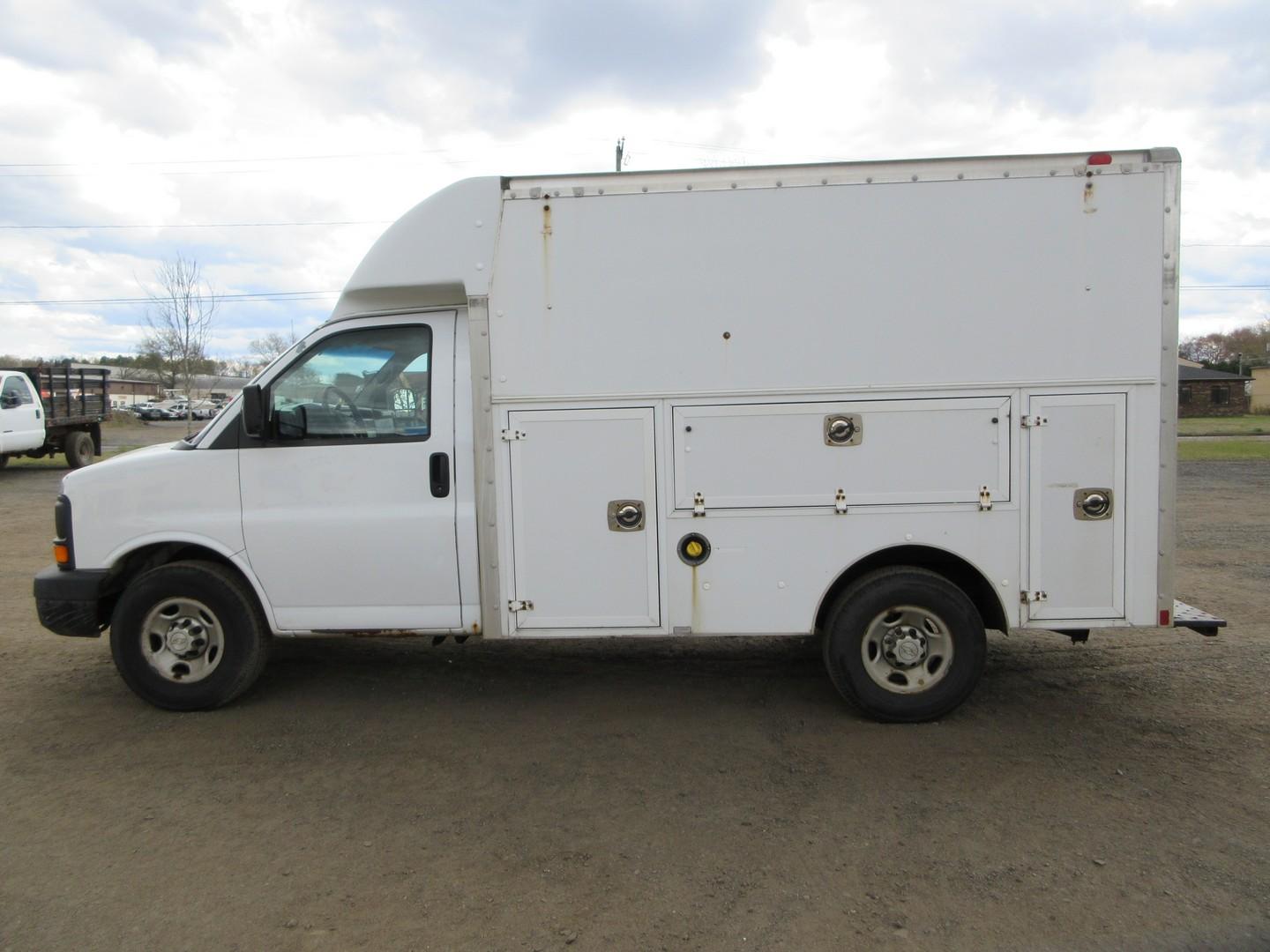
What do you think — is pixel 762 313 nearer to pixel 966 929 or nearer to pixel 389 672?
pixel 966 929

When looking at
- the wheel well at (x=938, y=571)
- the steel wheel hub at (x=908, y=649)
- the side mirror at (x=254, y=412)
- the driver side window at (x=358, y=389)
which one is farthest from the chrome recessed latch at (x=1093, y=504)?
the side mirror at (x=254, y=412)

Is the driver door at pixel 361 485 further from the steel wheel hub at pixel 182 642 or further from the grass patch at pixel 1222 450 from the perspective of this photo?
the grass patch at pixel 1222 450

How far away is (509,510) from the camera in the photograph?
466 centimetres

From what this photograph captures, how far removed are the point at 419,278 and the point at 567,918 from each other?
316 cm

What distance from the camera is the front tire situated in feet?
16.0

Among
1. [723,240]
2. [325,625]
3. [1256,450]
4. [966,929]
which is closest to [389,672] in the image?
[325,625]

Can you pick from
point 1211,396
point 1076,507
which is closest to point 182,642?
point 1076,507

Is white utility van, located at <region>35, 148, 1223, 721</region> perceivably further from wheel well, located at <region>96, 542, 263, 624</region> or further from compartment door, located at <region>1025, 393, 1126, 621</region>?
wheel well, located at <region>96, 542, 263, 624</region>

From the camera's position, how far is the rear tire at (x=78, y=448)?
19312mm

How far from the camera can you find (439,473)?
4730 millimetres

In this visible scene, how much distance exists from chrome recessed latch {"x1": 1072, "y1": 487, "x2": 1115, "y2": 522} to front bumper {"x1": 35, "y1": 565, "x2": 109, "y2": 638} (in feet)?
17.0

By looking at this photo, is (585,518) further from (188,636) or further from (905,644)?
(188,636)

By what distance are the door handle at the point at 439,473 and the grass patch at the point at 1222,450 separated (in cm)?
2131

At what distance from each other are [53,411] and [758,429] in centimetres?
1909
